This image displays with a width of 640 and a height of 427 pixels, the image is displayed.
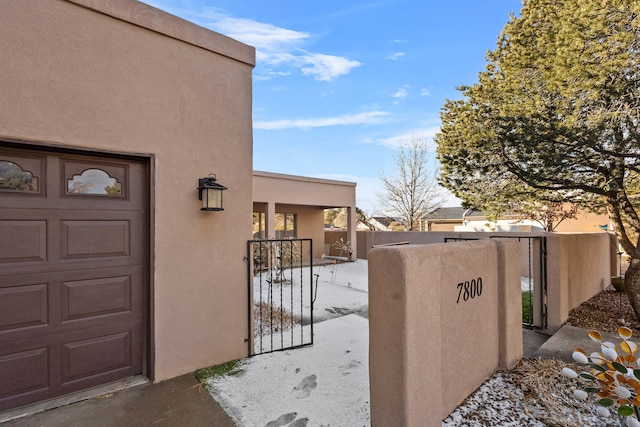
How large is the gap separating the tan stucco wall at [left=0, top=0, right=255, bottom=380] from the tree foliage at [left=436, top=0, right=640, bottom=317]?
4000mm

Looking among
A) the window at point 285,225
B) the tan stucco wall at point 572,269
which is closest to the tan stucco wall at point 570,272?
the tan stucco wall at point 572,269

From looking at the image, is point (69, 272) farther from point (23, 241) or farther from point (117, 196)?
point (117, 196)

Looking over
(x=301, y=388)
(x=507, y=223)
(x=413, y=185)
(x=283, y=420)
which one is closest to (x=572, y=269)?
(x=301, y=388)

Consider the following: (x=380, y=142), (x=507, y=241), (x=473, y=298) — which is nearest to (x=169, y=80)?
(x=473, y=298)

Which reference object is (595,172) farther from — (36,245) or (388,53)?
(36,245)

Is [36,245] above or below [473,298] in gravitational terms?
above

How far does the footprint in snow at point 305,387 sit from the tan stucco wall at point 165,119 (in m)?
0.93

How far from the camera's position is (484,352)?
9.98ft

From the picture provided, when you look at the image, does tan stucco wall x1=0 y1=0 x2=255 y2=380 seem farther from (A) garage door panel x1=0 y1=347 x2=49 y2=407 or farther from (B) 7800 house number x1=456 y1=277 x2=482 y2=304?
(B) 7800 house number x1=456 y1=277 x2=482 y2=304

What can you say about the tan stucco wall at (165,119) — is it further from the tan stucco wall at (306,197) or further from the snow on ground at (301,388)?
the tan stucco wall at (306,197)

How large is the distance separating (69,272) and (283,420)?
90.4 inches

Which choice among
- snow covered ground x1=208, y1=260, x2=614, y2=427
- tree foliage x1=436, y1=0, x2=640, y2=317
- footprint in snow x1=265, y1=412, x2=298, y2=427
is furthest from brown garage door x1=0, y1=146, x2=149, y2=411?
tree foliage x1=436, y1=0, x2=640, y2=317

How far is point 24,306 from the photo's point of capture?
254cm

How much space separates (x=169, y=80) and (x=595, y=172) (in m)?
7.25
